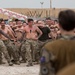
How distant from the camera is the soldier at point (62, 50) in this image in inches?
104

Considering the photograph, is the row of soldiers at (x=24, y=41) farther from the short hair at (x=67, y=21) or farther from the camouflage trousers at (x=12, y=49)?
the short hair at (x=67, y=21)

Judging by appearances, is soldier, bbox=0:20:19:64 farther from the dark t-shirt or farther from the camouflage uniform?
the camouflage uniform

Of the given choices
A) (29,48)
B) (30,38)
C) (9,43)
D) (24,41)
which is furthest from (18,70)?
(9,43)

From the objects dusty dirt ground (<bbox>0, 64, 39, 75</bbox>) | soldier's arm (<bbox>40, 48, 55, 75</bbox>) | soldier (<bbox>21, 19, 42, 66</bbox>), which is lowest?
dusty dirt ground (<bbox>0, 64, 39, 75</bbox>)

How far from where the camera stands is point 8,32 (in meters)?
11.4

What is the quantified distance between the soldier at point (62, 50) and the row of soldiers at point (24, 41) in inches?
322

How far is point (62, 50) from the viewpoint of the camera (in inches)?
104

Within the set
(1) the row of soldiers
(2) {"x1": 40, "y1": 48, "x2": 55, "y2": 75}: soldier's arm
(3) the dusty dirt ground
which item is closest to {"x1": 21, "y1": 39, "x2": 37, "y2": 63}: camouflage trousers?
(1) the row of soldiers

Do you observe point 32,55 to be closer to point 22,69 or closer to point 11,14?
point 22,69

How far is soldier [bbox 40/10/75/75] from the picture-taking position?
265 cm

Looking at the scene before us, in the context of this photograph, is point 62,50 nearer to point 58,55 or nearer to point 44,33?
point 58,55

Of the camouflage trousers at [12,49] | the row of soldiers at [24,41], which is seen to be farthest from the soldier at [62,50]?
the camouflage trousers at [12,49]

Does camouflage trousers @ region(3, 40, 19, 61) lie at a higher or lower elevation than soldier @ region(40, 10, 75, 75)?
lower

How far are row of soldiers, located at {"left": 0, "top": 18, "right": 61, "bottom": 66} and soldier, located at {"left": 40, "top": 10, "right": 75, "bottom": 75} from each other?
8.18 m
